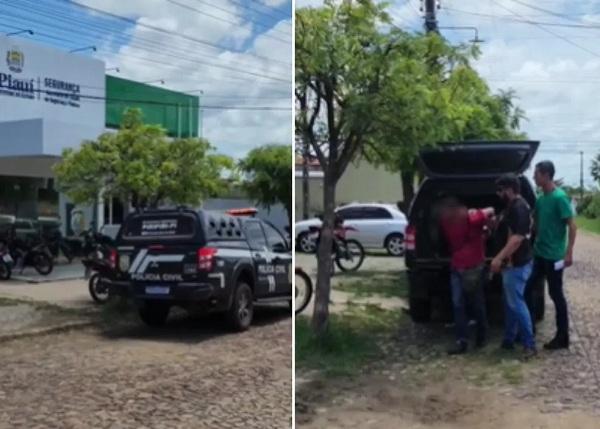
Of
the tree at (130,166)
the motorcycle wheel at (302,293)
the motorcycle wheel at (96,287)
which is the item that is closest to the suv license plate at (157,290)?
the motorcycle wheel at (96,287)

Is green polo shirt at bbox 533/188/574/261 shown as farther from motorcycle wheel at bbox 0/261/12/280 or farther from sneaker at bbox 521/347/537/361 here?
motorcycle wheel at bbox 0/261/12/280

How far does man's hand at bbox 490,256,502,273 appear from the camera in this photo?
2127mm

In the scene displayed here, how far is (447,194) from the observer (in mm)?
2062

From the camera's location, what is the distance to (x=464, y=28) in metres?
2.08

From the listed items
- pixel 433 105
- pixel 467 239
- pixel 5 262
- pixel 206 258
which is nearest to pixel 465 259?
pixel 467 239

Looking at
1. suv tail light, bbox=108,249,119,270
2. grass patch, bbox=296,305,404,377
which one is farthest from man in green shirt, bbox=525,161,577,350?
suv tail light, bbox=108,249,119,270

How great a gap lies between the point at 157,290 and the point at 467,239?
0.78 m

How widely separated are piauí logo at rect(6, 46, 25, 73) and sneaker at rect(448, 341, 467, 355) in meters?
1.28

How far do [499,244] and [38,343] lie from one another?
1150mm

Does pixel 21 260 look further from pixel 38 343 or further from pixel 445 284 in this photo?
pixel 445 284

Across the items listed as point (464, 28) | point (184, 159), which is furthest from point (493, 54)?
point (184, 159)

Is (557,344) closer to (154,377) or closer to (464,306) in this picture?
(464,306)

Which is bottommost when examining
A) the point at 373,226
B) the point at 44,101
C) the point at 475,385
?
the point at 475,385

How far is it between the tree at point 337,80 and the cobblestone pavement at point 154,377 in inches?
7.4
